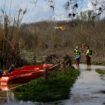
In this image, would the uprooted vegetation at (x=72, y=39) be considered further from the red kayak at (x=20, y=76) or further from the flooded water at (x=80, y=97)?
the flooded water at (x=80, y=97)

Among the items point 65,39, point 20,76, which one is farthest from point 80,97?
point 65,39

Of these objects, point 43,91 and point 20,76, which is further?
point 20,76

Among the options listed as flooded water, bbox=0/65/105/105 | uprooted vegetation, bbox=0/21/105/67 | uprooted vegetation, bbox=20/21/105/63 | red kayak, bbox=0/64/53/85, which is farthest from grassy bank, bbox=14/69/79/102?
uprooted vegetation, bbox=20/21/105/63

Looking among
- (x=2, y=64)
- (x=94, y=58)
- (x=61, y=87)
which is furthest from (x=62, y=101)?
(x=94, y=58)

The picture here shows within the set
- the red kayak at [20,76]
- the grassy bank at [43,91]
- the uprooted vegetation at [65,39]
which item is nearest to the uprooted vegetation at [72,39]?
the uprooted vegetation at [65,39]

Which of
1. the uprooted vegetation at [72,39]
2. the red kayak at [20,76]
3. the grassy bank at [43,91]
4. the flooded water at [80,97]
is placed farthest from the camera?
the uprooted vegetation at [72,39]

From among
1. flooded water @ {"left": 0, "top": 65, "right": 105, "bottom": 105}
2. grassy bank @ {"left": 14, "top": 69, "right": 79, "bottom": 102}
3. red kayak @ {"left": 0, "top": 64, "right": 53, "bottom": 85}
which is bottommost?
flooded water @ {"left": 0, "top": 65, "right": 105, "bottom": 105}

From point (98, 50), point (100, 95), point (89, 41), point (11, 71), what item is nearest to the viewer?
point (100, 95)

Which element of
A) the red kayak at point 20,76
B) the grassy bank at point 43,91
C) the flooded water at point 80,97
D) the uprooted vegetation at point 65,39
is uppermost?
the uprooted vegetation at point 65,39

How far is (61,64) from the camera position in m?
29.7

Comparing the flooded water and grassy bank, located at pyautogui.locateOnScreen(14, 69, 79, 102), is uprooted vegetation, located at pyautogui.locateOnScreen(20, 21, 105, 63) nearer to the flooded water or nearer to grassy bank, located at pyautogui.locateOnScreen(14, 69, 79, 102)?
grassy bank, located at pyautogui.locateOnScreen(14, 69, 79, 102)

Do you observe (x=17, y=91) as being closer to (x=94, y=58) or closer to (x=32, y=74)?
(x=32, y=74)

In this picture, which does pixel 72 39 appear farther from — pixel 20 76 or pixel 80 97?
pixel 80 97

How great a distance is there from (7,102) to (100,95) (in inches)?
150
